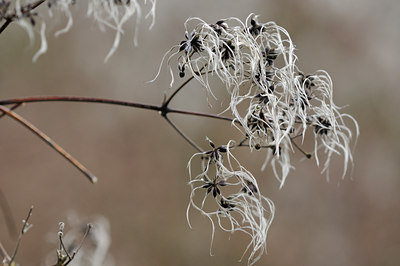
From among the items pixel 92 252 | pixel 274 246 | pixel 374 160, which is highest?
pixel 374 160

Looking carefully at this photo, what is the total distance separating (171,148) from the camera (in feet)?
7.25

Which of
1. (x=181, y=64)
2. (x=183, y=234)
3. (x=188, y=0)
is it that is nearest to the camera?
(x=181, y=64)

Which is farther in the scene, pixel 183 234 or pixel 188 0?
pixel 188 0

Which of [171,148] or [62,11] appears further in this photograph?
[171,148]

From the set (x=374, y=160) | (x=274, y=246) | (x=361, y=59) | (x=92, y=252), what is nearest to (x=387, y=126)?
(x=374, y=160)

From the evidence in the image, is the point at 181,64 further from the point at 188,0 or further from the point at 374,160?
the point at 374,160

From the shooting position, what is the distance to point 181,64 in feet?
1.48

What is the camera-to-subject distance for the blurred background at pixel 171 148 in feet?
6.66

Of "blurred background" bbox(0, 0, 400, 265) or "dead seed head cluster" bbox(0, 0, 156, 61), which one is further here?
"blurred background" bbox(0, 0, 400, 265)

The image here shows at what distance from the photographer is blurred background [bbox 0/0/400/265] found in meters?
2.03

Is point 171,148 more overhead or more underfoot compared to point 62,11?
more overhead

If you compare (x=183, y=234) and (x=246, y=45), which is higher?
(x=246, y=45)

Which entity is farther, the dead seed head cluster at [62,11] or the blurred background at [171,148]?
the blurred background at [171,148]

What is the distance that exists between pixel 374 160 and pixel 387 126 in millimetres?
173
